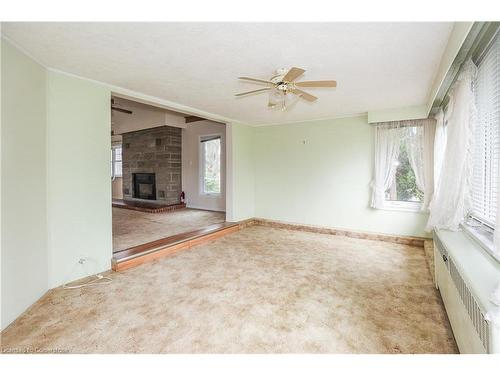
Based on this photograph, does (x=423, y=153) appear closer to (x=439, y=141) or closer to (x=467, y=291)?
(x=439, y=141)

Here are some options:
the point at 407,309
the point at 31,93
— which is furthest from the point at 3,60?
the point at 407,309

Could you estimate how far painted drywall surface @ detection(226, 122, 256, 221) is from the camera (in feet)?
17.0

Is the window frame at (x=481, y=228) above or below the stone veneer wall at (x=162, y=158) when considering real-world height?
below

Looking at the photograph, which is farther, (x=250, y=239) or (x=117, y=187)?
(x=117, y=187)

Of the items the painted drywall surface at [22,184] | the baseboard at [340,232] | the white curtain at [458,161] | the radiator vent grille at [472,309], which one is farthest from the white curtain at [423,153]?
the painted drywall surface at [22,184]

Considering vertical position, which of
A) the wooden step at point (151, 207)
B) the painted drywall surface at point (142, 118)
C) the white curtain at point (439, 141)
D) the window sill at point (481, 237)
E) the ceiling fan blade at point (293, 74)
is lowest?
the wooden step at point (151, 207)

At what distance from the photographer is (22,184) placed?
207 centimetres

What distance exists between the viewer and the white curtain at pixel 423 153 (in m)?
3.79

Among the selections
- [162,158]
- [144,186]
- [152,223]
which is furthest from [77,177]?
[144,186]

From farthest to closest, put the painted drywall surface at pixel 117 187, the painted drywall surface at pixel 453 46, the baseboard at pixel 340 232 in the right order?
the painted drywall surface at pixel 117 187 < the baseboard at pixel 340 232 < the painted drywall surface at pixel 453 46

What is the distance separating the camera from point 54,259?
2473 millimetres

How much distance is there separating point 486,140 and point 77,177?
4065 millimetres

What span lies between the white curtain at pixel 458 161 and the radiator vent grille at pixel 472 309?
0.85 metres

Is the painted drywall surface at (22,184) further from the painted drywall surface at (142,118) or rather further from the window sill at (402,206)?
the window sill at (402,206)
